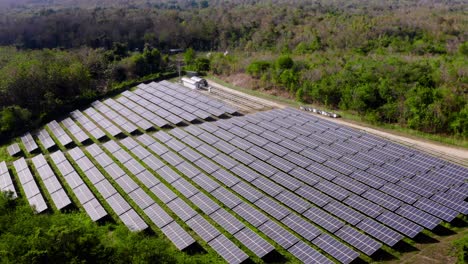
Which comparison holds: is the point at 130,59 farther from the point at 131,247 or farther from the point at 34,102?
the point at 131,247

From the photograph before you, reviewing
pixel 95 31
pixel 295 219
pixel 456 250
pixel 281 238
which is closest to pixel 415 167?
pixel 456 250

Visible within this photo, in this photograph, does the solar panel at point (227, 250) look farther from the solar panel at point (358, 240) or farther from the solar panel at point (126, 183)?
the solar panel at point (126, 183)

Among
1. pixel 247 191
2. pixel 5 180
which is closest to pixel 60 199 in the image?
pixel 5 180

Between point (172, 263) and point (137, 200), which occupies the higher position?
point (172, 263)

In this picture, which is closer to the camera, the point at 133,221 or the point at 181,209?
the point at 133,221

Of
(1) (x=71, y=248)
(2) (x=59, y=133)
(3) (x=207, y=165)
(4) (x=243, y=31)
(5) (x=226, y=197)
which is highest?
(1) (x=71, y=248)

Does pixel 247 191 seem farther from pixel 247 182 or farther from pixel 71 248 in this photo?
pixel 71 248

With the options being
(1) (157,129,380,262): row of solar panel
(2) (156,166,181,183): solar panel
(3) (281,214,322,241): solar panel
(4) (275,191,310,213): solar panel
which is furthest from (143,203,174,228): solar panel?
(4) (275,191,310,213): solar panel
